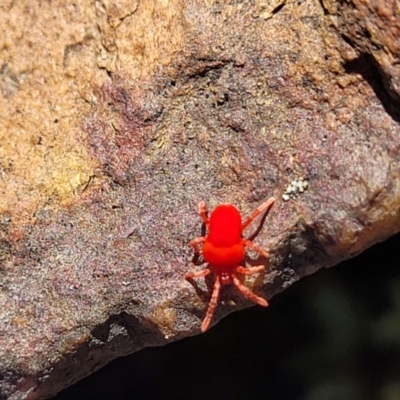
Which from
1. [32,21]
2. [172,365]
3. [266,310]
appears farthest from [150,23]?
[172,365]

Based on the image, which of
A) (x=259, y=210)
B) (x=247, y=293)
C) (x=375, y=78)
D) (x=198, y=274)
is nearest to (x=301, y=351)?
(x=247, y=293)

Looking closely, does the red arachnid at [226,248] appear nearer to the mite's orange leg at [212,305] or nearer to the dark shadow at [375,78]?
the mite's orange leg at [212,305]

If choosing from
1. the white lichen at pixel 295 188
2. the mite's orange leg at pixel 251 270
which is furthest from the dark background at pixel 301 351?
the white lichen at pixel 295 188

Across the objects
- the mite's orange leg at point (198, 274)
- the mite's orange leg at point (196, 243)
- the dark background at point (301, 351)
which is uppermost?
the mite's orange leg at point (196, 243)

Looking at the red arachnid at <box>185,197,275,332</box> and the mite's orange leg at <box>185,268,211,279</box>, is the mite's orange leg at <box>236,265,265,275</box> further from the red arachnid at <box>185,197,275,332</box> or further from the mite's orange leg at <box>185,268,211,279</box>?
the mite's orange leg at <box>185,268,211,279</box>

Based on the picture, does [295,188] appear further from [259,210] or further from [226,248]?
[226,248]

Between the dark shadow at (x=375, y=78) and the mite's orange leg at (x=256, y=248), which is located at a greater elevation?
the dark shadow at (x=375, y=78)
